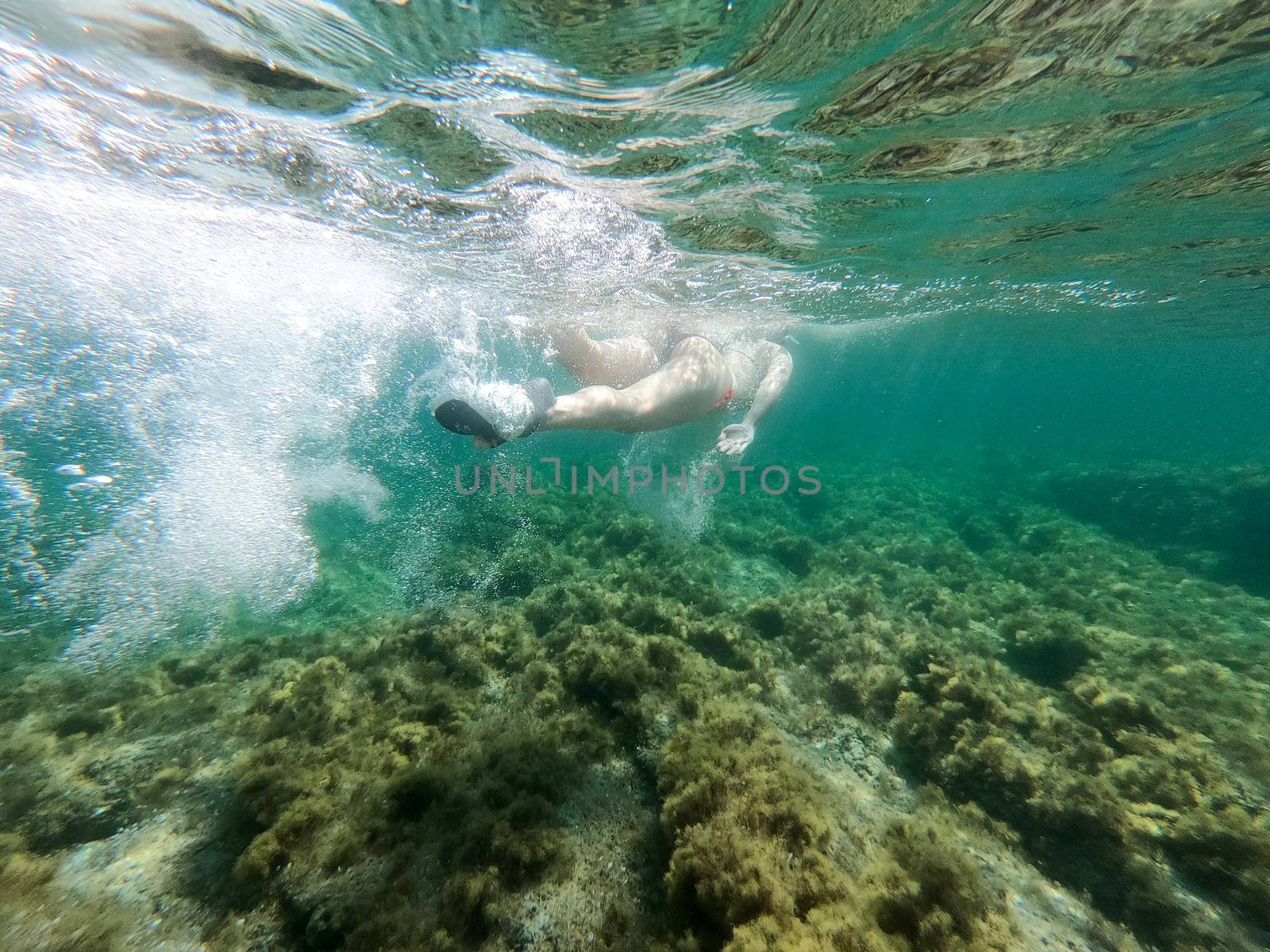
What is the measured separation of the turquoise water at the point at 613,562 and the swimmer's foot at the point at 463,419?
2.21m

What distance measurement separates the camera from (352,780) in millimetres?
3160

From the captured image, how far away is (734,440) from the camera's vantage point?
6.75m

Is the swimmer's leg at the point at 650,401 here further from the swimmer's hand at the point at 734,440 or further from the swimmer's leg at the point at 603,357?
the swimmer's leg at the point at 603,357

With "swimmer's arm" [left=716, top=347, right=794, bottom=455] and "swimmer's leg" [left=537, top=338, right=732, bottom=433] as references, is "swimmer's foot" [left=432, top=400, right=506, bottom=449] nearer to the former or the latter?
"swimmer's leg" [left=537, top=338, right=732, bottom=433]

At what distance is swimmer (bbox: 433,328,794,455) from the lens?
4.75m

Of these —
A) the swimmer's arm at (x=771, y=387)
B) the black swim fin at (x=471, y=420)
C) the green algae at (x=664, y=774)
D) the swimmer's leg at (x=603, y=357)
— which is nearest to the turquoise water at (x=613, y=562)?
the green algae at (x=664, y=774)

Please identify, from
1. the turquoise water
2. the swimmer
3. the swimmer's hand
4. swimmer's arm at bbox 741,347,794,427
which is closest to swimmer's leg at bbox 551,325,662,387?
the swimmer

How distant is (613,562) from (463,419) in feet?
16.1

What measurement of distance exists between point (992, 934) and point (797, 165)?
9.58m

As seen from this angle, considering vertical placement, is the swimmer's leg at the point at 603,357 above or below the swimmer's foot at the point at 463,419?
above

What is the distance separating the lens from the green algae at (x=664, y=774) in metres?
2.46

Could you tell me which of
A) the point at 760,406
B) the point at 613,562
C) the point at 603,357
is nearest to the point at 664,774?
the point at 613,562

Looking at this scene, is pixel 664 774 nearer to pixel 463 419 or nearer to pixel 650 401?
pixel 463 419

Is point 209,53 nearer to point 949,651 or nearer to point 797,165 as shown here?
point 797,165
